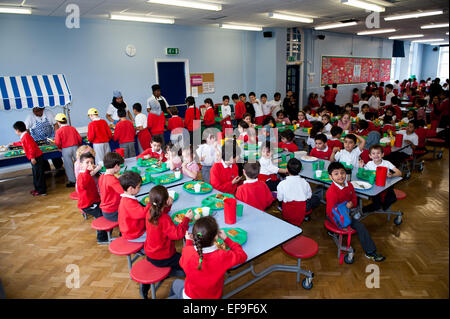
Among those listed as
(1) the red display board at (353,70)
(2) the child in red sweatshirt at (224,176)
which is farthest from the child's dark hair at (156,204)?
(1) the red display board at (353,70)

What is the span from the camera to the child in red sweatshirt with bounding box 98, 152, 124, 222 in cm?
338

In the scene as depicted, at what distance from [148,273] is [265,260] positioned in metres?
1.56

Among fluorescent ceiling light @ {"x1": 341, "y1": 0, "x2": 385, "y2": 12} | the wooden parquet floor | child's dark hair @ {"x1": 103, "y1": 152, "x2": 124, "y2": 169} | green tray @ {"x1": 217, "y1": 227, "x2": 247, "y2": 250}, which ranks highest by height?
fluorescent ceiling light @ {"x1": 341, "y1": 0, "x2": 385, "y2": 12}

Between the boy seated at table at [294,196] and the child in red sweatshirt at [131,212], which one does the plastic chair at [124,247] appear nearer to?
the child in red sweatshirt at [131,212]

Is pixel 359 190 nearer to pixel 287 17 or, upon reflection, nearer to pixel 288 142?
pixel 288 142

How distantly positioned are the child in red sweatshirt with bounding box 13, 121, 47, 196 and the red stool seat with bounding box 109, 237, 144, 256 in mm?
3539

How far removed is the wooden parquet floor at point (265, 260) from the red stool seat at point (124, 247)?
58 cm

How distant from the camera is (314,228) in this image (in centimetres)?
425

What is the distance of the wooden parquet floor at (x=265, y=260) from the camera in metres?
3.08

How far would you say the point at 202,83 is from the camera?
945 centimetres

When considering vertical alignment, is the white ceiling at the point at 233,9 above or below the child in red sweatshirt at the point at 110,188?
above

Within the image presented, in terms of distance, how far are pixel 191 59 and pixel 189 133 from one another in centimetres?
272

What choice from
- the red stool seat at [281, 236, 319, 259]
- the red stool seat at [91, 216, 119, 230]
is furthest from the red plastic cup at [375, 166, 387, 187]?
the red stool seat at [91, 216, 119, 230]

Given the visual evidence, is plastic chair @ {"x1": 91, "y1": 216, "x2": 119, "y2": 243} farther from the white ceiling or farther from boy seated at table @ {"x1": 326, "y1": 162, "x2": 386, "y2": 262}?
the white ceiling
